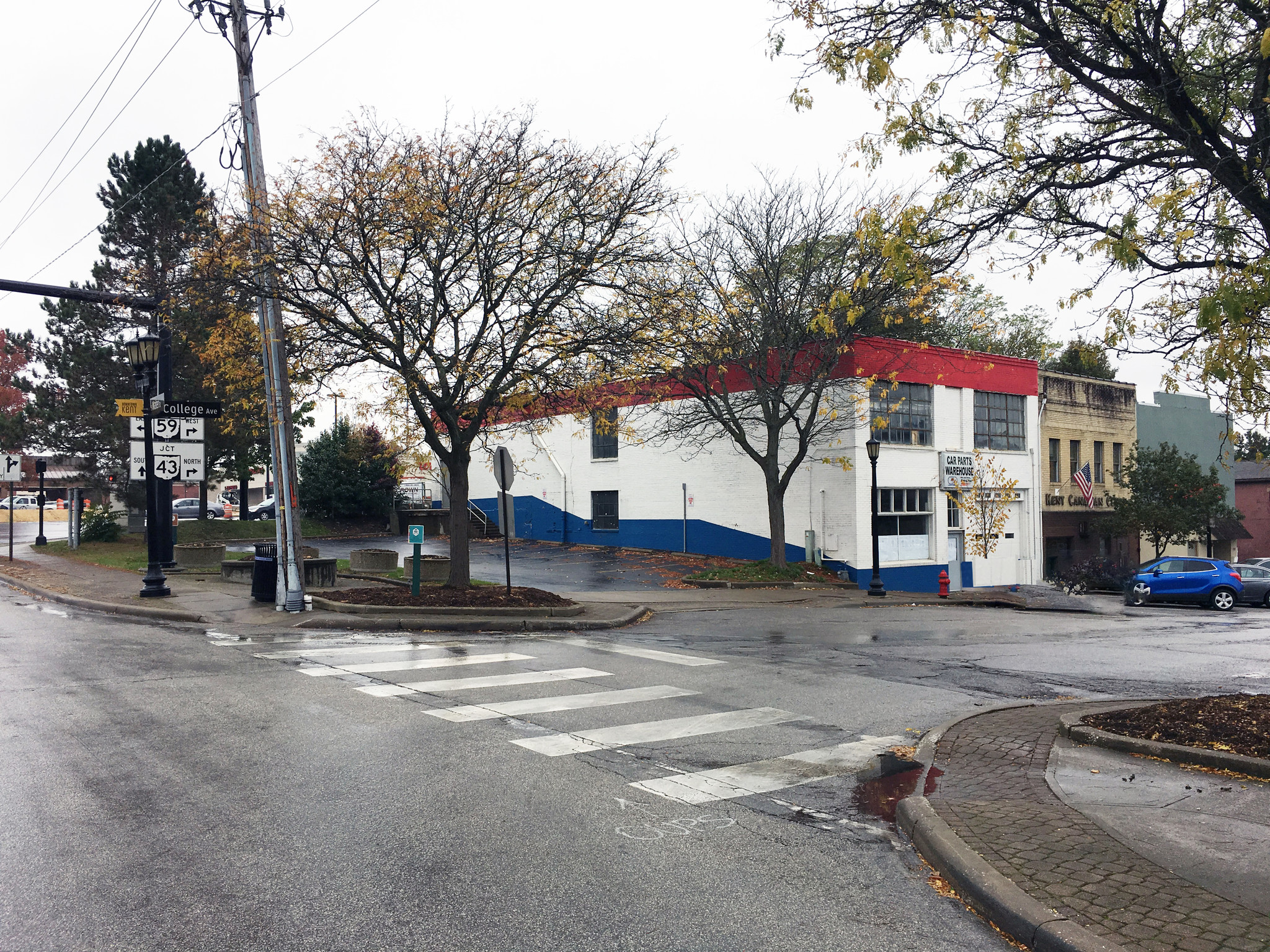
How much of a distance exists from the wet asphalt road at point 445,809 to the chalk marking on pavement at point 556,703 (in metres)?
0.16

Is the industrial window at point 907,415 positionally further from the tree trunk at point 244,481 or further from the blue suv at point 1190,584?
the tree trunk at point 244,481

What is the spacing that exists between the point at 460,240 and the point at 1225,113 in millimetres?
12021

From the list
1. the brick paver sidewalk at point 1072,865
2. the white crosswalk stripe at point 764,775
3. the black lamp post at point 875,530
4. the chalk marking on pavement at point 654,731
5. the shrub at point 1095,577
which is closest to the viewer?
the brick paver sidewalk at point 1072,865

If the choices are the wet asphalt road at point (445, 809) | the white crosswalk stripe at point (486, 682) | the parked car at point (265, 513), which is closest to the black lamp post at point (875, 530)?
the wet asphalt road at point (445, 809)

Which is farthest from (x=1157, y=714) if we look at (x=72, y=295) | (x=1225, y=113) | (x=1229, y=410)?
(x=72, y=295)

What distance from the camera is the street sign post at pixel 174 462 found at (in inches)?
752

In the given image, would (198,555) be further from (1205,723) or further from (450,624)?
(1205,723)

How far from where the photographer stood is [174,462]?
1920cm

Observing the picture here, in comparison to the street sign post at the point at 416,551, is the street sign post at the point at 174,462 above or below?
above

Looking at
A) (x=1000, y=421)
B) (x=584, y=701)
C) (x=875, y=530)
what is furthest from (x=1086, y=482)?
(x=584, y=701)

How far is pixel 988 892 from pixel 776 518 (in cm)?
2518

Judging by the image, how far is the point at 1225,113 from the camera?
7.87 m

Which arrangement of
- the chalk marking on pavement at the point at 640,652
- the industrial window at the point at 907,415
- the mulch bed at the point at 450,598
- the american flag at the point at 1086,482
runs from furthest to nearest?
the american flag at the point at 1086,482 → the industrial window at the point at 907,415 → the mulch bed at the point at 450,598 → the chalk marking on pavement at the point at 640,652

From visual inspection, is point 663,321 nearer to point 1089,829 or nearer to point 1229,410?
point 1229,410
